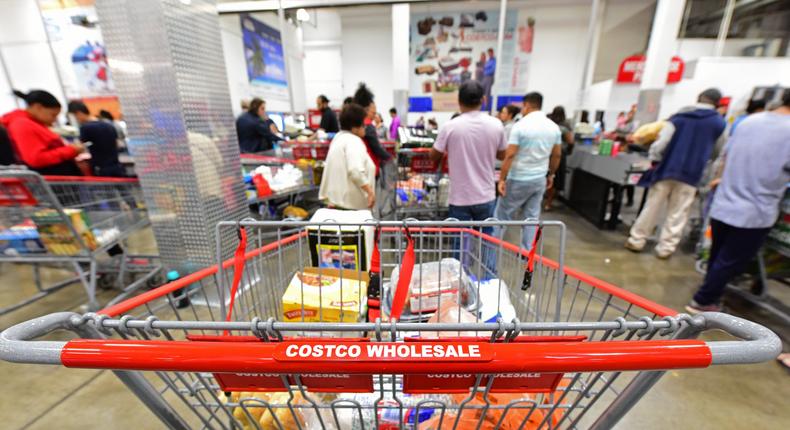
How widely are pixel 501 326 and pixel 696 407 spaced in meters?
2.09

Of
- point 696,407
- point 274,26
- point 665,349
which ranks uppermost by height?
point 274,26

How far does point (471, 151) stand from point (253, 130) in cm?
363

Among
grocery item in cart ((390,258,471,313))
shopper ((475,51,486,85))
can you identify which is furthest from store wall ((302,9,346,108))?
grocery item in cart ((390,258,471,313))

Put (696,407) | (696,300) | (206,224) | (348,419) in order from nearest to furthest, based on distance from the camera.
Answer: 1. (348,419)
2. (696,407)
3. (206,224)
4. (696,300)

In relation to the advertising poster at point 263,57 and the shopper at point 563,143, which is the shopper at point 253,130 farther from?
the advertising poster at point 263,57

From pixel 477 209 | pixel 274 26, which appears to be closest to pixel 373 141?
pixel 477 209

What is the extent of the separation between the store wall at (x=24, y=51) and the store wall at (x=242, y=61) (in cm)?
525

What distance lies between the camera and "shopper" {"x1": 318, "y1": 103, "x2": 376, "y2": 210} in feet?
8.23

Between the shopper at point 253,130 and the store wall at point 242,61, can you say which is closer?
the shopper at point 253,130

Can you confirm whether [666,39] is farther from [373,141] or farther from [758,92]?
[373,141]

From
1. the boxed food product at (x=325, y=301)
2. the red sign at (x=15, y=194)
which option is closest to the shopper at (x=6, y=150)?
the red sign at (x=15, y=194)

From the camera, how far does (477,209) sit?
262 cm

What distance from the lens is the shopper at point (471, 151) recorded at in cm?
239

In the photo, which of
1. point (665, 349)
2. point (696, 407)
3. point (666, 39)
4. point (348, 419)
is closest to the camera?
point (665, 349)
